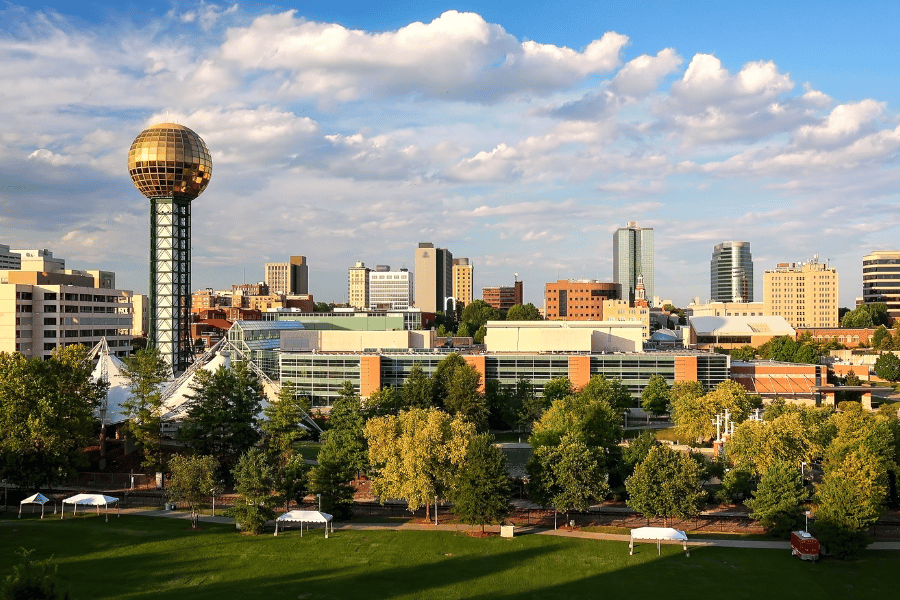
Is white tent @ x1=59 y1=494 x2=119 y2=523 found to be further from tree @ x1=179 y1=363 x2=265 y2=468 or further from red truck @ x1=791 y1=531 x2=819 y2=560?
red truck @ x1=791 y1=531 x2=819 y2=560

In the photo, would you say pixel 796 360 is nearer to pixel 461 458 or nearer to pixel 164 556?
pixel 461 458

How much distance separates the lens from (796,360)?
427 ft

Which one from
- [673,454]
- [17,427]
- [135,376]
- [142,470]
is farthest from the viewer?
[135,376]

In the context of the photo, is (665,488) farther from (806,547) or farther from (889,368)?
(889,368)

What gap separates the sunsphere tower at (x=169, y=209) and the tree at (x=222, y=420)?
52.4 meters

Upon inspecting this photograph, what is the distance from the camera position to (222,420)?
62656 millimetres

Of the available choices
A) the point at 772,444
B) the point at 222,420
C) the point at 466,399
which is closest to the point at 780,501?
the point at 772,444

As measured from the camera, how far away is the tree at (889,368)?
127062mm

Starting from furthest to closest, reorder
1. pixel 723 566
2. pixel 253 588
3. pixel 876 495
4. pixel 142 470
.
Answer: pixel 142 470 < pixel 876 495 < pixel 723 566 < pixel 253 588

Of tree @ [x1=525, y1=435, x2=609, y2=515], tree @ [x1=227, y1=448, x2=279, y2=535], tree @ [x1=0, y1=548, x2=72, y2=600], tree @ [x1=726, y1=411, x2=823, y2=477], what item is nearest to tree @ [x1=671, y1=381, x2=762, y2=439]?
tree @ [x1=726, y1=411, x2=823, y2=477]

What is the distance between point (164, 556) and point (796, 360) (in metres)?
119

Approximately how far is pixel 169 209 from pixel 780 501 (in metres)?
96.7

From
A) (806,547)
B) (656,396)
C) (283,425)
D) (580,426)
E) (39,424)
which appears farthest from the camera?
(656,396)

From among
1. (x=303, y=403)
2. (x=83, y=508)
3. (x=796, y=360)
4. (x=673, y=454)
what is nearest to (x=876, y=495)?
(x=673, y=454)
